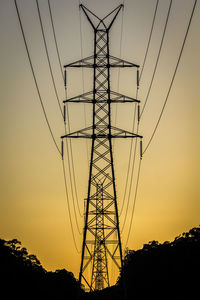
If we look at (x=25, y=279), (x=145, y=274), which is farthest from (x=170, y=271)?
(x=25, y=279)

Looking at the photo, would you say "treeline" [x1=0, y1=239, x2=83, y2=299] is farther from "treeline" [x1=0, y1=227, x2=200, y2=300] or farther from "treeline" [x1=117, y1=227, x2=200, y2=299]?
"treeline" [x1=117, y1=227, x2=200, y2=299]

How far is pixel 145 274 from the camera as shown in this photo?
8744 centimetres

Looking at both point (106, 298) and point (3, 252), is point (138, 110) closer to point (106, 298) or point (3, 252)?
point (3, 252)

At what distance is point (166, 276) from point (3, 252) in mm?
20858

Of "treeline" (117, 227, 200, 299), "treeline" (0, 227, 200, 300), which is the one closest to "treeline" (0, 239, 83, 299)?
"treeline" (0, 227, 200, 300)

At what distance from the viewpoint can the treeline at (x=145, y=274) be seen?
7406 centimetres

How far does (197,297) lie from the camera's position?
6525cm

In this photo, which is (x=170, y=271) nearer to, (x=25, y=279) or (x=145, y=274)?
(x=145, y=274)

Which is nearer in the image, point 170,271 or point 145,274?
point 170,271

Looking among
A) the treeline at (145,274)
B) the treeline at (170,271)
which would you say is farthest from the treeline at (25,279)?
the treeline at (170,271)

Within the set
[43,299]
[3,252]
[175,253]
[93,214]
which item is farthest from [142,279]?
[93,214]

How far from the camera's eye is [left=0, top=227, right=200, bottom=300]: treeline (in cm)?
7406

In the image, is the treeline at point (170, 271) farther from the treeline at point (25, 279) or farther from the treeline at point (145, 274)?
the treeline at point (25, 279)

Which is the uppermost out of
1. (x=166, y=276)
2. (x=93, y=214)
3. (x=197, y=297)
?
(x=166, y=276)
